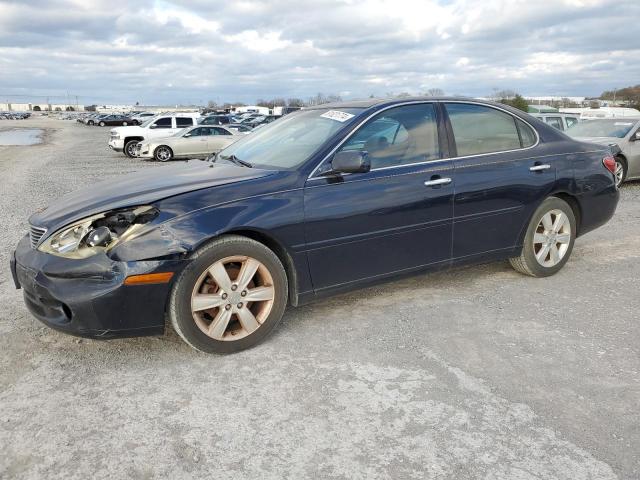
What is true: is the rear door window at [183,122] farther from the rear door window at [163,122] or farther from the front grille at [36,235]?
the front grille at [36,235]

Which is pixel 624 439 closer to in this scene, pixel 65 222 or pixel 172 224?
pixel 172 224

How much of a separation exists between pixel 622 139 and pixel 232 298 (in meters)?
10.1

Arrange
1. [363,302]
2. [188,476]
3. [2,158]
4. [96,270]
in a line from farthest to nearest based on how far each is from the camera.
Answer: [2,158] → [363,302] → [96,270] → [188,476]

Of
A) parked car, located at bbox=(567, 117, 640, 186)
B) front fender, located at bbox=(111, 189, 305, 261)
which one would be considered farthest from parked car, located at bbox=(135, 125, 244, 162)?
front fender, located at bbox=(111, 189, 305, 261)

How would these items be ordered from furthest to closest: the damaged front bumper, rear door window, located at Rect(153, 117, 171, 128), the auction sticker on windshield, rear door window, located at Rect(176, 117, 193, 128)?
rear door window, located at Rect(176, 117, 193, 128), rear door window, located at Rect(153, 117, 171, 128), the auction sticker on windshield, the damaged front bumper

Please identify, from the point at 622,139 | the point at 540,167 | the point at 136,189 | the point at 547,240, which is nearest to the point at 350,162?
the point at 136,189

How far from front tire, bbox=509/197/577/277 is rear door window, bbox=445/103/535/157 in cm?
66

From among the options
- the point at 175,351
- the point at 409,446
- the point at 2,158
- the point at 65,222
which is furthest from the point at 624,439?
the point at 2,158

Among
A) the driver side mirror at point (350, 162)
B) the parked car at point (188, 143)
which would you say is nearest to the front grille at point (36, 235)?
the driver side mirror at point (350, 162)

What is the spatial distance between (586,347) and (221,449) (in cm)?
243

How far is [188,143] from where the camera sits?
2000cm

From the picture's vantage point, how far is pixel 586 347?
11.5 feet

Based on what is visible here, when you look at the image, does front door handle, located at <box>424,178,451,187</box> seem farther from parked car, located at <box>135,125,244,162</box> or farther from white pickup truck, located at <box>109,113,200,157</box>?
white pickup truck, located at <box>109,113,200,157</box>

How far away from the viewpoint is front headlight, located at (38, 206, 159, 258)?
3.12 m
